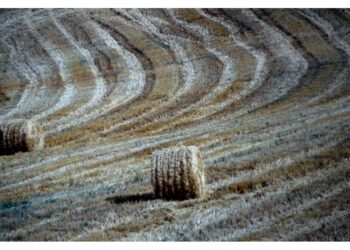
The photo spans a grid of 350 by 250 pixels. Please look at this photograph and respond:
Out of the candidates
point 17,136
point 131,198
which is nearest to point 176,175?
point 131,198

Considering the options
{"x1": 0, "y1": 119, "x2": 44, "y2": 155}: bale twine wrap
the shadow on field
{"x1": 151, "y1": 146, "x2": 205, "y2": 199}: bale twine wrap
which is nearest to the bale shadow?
the shadow on field

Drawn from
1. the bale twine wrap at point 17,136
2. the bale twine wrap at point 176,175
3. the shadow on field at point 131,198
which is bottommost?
the bale twine wrap at point 17,136

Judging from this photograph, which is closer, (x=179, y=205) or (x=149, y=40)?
(x=179, y=205)

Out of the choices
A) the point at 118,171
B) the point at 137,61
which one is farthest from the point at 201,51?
the point at 118,171

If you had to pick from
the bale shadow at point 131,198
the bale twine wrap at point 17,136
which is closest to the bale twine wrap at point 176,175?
the bale shadow at point 131,198

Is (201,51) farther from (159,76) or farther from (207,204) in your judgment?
(207,204)

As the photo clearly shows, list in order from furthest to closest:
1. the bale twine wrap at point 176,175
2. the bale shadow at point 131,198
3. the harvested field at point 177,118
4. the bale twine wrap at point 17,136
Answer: the bale twine wrap at point 17,136 → the bale shadow at point 131,198 → the bale twine wrap at point 176,175 → the harvested field at point 177,118

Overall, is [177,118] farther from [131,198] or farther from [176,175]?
[176,175]

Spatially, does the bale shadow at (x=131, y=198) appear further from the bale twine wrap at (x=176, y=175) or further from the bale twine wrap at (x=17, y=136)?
the bale twine wrap at (x=17, y=136)
